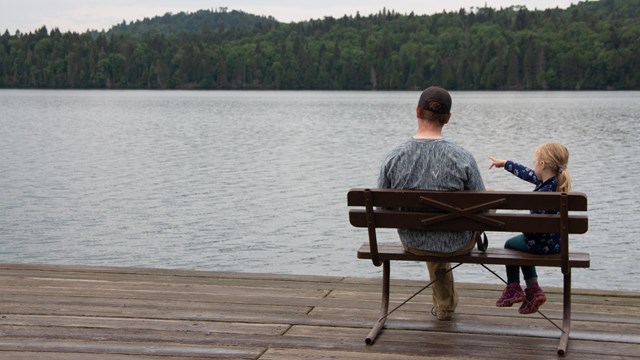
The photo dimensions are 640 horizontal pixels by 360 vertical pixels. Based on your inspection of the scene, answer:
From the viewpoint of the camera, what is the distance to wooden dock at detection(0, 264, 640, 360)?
5.96 meters

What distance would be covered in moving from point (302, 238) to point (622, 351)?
16.4 m

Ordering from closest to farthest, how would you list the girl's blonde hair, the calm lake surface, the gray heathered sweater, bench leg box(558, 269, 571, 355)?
1. bench leg box(558, 269, 571, 355)
2. the gray heathered sweater
3. the girl's blonde hair
4. the calm lake surface

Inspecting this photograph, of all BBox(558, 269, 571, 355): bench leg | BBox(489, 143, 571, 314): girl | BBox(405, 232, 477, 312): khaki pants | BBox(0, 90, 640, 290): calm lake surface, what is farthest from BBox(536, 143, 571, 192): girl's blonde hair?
BBox(0, 90, 640, 290): calm lake surface

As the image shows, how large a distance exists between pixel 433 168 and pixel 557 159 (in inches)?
32.4

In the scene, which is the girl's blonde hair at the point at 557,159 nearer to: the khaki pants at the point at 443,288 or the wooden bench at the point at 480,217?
the wooden bench at the point at 480,217

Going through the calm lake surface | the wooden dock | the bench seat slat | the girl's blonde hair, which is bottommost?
the calm lake surface

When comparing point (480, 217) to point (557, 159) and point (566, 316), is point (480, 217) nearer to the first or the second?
point (557, 159)

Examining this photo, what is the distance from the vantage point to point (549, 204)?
→ 589cm

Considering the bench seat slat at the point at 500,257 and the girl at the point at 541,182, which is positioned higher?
the girl at the point at 541,182

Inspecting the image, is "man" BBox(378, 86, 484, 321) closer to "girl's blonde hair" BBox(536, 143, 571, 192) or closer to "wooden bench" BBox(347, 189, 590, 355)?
"wooden bench" BBox(347, 189, 590, 355)

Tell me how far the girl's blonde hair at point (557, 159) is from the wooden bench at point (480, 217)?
460 mm

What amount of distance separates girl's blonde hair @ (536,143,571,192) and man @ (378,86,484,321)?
466 mm

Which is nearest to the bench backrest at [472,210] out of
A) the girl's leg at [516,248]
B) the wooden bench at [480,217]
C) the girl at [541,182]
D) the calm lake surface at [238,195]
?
the wooden bench at [480,217]

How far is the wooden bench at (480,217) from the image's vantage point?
19.4 ft
